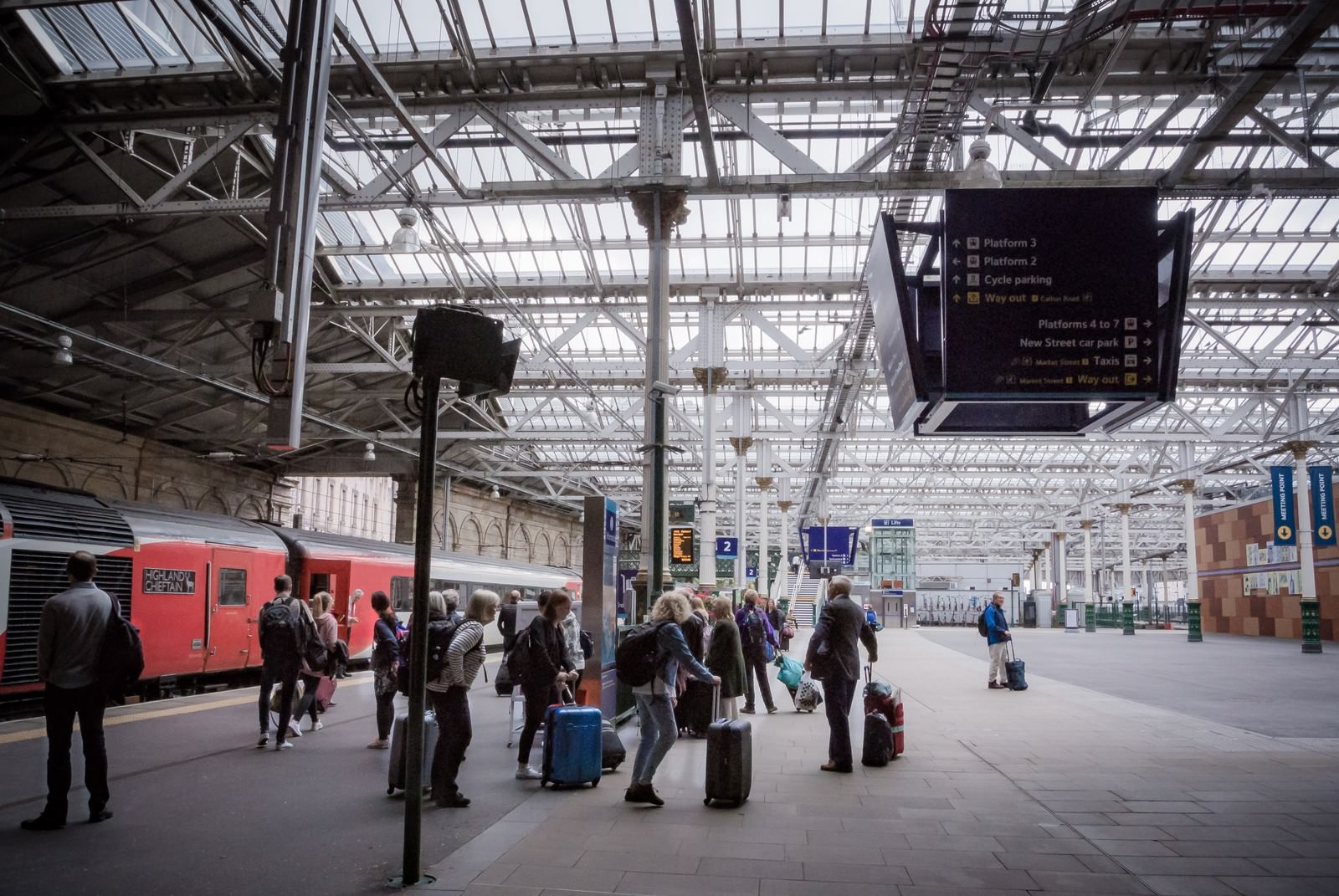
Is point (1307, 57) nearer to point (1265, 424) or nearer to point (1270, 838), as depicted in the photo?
point (1270, 838)

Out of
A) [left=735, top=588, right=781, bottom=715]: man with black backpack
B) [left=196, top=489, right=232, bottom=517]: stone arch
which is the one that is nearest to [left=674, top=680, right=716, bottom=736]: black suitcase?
[left=735, top=588, right=781, bottom=715]: man with black backpack

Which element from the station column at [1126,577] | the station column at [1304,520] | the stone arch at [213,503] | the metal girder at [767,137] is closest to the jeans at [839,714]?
the metal girder at [767,137]

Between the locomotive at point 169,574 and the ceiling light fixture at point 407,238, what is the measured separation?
236 inches

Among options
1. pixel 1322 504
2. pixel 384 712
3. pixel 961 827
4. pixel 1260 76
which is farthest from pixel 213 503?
pixel 1322 504

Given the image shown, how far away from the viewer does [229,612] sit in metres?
17.4

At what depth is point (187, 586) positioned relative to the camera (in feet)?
54.0

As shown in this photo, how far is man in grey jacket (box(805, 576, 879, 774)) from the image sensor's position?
859 cm

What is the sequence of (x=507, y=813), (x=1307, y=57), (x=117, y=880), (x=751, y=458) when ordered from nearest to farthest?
(x=117, y=880) → (x=507, y=813) → (x=1307, y=57) → (x=751, y=458)

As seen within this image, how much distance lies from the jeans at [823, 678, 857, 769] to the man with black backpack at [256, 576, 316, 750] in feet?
18.4

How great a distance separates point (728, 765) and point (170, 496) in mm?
26464

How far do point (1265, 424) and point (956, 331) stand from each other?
89.1 feet

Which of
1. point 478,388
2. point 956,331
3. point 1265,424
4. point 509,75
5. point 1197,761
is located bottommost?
point 1197,761

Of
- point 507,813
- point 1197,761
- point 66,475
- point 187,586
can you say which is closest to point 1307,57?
point 1197,761

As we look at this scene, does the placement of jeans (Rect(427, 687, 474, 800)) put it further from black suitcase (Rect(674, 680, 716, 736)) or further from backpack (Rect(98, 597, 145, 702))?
black suitcase (Rect(674, 680, 716, 736))
